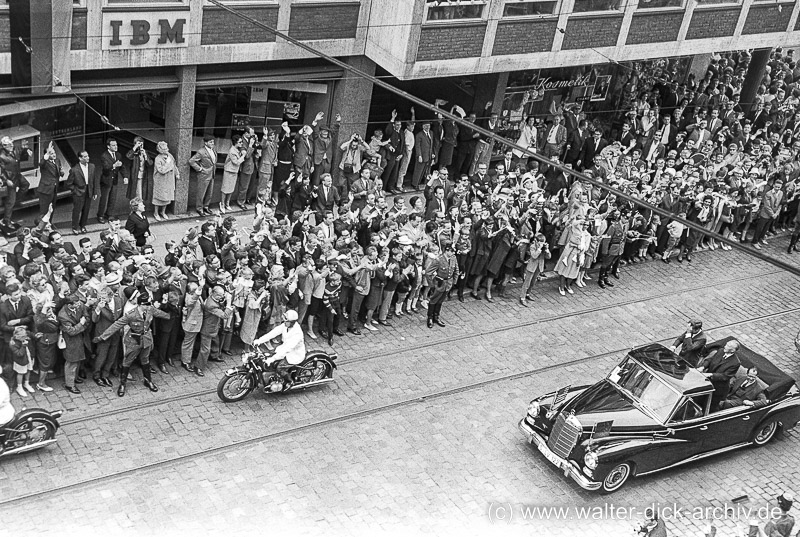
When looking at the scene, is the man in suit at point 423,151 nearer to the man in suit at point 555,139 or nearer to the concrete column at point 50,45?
the man in suit at point 555,139

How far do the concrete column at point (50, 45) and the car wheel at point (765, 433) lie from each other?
1371 cm

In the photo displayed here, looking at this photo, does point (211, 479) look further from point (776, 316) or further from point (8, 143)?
point (776, 316)

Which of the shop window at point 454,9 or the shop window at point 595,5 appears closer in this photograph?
the shop window at point 454,9

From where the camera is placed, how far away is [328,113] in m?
23.7

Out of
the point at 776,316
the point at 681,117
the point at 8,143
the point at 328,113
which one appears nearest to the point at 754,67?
the point at 681,117

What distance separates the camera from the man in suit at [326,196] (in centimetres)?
2086

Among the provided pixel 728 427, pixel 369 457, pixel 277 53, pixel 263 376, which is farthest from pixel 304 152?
pixel 728 427

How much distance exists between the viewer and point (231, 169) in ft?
70.8

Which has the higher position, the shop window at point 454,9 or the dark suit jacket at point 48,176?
the shop window at point 454,9

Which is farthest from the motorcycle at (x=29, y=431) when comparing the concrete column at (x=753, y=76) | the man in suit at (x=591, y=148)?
the concrete column at (x=753, y=76)

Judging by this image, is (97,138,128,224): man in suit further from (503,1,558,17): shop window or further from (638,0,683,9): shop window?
(638,0,683,9): shop window

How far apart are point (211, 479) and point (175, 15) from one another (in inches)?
376

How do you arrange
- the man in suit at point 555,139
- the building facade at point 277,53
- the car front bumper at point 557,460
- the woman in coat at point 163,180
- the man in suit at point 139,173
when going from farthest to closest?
the man in suit at point 555,139
the woman in coat at point 163,180
the man in suit at point 139,173
the building facade at point 277,53
the car front bumper at point 557,460

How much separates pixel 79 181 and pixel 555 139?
1199 cm
